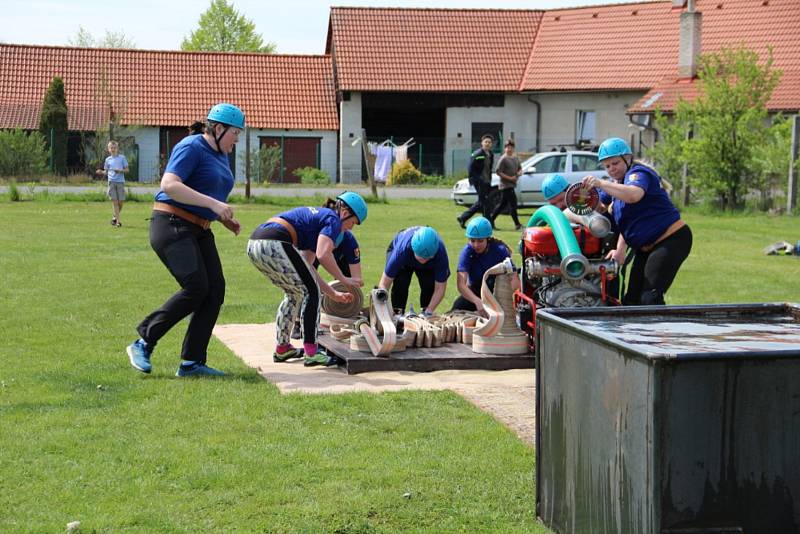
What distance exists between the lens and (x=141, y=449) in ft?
21.3

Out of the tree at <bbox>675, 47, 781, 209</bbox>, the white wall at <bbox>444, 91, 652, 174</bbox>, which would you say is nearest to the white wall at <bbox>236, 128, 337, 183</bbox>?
the white wall at <bbox>444, 91, 652, 174</bbox>

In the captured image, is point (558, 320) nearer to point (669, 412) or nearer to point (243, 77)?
point (669, 412)

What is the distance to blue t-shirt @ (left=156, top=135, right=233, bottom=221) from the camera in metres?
8.41

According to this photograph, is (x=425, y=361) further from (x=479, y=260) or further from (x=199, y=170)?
(x=199, y=170)

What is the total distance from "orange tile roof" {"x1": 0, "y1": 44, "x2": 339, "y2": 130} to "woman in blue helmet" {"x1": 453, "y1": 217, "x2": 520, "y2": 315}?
3877cm

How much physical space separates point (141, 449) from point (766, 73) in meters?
25.5

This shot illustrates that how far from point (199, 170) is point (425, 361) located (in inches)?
89.4

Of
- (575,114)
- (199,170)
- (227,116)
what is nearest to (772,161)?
(575,114)

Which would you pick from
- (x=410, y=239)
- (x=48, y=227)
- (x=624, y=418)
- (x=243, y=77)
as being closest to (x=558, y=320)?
(x=624, y=418)

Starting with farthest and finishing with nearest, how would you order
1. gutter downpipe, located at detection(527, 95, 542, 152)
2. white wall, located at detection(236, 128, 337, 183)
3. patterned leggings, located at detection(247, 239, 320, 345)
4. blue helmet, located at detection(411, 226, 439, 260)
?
gutter downpipe, located at detection(527, 95, 542, 152) → white wall, located at detection(236, 128, 337, 183) → blue helmet, located at detection(411, 226, 439, 260) → patterned leggings, located at detection(247, 239, 320, 345)

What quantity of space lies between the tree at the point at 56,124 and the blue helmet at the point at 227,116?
35541 millimetres

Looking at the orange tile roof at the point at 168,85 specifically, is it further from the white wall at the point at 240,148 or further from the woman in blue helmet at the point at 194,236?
the woman in blue helmet at the point at 194,236

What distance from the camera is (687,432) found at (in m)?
4.06

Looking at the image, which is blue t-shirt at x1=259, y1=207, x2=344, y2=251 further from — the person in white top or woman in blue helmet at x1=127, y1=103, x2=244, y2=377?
the person in white top
